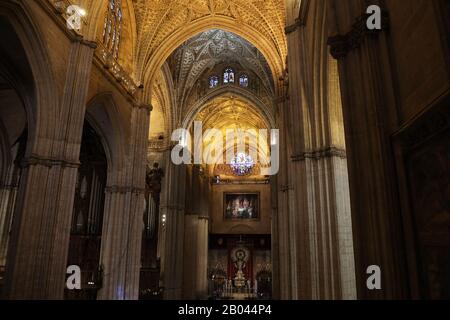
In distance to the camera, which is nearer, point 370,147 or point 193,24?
point 370,147

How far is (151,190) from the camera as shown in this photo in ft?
67.2

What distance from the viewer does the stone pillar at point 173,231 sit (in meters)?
19.4

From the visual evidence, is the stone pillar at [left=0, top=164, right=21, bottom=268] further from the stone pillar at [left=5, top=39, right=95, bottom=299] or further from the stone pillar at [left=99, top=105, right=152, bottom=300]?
the stone pillar at [left=5, top=39, right=95, bottom=299]

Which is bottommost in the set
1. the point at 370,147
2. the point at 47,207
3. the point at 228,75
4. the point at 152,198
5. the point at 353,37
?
the point at 47,207

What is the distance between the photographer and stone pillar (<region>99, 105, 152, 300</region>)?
12.9 m

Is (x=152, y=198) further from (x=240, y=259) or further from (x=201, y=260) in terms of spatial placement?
(x=240, y=259)

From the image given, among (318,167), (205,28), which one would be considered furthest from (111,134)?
(318,167)

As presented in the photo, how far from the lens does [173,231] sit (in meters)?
20.2

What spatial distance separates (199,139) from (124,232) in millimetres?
14480

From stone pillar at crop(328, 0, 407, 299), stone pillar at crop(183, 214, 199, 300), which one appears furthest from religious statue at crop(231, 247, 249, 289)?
stone pillar at crop(328, 0, 407, 299)

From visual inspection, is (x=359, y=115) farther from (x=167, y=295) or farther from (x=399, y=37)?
(x=167, y=295)

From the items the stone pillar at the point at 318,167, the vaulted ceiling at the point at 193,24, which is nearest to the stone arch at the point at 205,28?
the vaulted ceiling at the point at 193,24

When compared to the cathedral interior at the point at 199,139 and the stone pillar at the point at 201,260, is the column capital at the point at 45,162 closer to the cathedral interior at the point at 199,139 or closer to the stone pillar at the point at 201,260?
the cathedral interior at the point at 199,139

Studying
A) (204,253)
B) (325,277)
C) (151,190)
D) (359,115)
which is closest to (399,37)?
(359,115)
